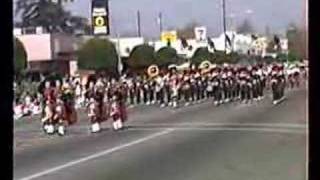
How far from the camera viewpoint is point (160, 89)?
5.66 meters

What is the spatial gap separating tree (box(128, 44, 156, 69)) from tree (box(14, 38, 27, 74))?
3.35ft

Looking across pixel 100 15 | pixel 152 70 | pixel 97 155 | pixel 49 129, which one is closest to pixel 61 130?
pixel 49 129

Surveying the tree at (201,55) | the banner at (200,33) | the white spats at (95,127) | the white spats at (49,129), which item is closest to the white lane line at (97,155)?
the white spats at (95,127)

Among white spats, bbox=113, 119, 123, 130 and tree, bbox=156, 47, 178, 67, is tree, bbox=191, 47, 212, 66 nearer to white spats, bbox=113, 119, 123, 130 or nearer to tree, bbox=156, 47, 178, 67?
tree, bbox=156, 47, 178, 67

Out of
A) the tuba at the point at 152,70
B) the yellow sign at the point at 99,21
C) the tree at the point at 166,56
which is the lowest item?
the tuba at the point at 152,70

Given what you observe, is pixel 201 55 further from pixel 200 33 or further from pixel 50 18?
pixel 50 18

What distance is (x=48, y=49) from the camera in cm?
194

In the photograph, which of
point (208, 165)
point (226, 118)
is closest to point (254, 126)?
point (226, 118)

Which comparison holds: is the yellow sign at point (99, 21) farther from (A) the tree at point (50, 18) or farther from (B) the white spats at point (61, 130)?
(B) the white spats at point (61, 130)

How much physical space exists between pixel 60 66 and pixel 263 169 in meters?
2.61

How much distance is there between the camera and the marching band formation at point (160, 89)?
2545 millimetres

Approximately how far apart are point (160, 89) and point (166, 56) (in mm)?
2939

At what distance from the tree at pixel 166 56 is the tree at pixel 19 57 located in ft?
4.14
